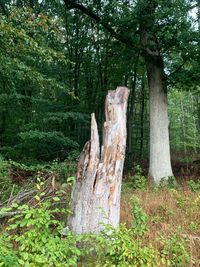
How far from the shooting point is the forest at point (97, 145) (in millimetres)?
3156

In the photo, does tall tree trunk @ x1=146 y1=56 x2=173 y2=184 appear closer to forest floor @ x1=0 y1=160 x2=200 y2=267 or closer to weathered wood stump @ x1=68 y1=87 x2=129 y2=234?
forest floor @ x1=0 y1=160 x2=200 y2=267

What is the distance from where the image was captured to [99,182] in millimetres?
3893

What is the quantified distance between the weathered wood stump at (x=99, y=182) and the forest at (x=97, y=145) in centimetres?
1

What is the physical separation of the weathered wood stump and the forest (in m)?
0.01

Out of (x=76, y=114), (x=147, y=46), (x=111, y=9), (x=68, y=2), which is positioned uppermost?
(x=68, y=2)

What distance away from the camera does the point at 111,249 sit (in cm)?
298

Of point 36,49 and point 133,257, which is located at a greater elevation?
point 36,49

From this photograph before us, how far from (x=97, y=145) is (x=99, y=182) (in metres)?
0.50

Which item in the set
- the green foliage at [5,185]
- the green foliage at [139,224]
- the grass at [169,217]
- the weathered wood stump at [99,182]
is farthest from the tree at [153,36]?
the green foliage at [139,224]

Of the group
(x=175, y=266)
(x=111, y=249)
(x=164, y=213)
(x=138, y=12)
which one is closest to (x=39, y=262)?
(x=111, y=249)

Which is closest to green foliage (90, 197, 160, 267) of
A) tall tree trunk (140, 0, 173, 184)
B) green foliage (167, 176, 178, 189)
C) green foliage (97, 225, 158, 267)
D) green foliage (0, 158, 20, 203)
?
green foliage (97, 225, 158, 267)

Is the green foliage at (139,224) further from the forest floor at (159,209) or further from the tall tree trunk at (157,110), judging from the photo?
the tall tree trunk at (157,110)

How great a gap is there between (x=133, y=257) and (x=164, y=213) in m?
2.25

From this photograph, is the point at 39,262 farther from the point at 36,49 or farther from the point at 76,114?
the point at 76,114
